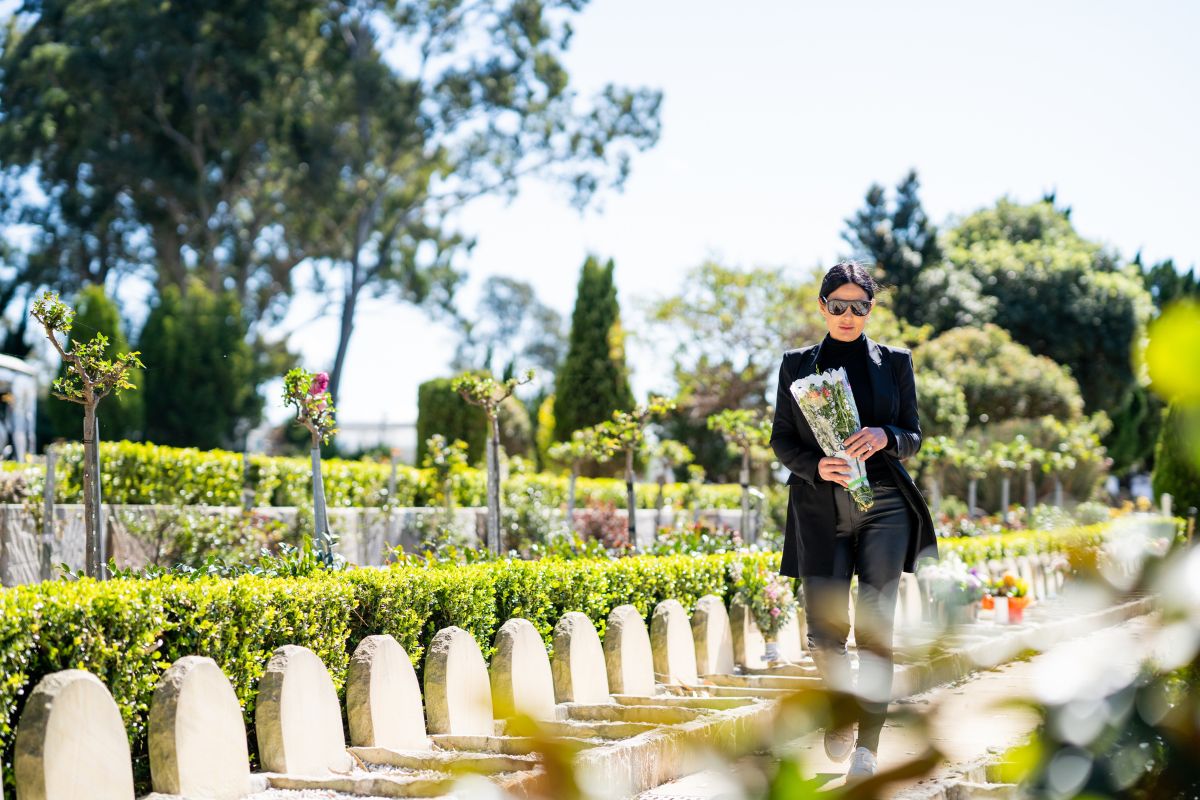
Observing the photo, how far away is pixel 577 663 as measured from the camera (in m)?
4.53

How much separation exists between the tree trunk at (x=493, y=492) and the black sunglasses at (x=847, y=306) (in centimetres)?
303

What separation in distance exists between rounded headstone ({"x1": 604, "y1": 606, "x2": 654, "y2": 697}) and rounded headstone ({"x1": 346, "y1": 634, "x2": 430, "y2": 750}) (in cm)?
107

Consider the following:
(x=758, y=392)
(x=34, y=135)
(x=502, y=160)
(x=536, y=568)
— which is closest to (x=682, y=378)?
(x=758, y=392)

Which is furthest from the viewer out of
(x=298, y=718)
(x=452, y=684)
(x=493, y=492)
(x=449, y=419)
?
(x=449, y=419)

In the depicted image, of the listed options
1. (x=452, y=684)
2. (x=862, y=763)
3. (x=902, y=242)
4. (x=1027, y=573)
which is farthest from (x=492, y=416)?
(x=902, y=242)

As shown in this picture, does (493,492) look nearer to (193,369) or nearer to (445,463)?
(445,463)

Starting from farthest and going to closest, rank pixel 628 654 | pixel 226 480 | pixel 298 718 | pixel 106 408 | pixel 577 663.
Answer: pixel 106 408
pixel 226 480
pixel 628 654
pixel 577 663
pixel 298 718

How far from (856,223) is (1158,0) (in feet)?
120

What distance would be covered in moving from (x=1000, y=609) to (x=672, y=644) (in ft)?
12.5

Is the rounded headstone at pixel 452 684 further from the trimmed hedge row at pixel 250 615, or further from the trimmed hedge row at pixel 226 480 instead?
the trimmed hedge row at pixel 226 480

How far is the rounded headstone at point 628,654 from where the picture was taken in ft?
15.8

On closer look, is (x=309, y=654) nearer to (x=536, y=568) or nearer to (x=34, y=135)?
(x=536, y=568)

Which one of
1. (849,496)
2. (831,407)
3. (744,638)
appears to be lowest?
(744,638)

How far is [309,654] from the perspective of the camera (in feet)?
11.7
